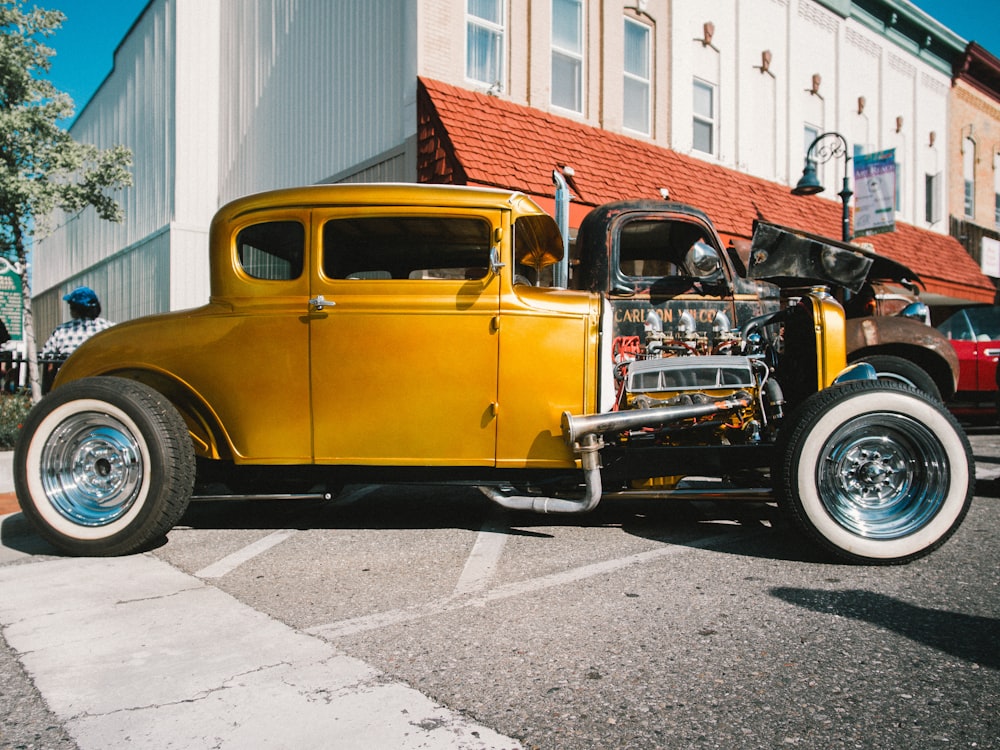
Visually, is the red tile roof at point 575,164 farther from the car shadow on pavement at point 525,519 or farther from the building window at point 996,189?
the building window at point 996,189

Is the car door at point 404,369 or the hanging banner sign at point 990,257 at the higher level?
the hanging banner sign at point 990,257

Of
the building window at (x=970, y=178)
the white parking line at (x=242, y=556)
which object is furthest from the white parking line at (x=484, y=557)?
A: the building window at (x=970, y=178)

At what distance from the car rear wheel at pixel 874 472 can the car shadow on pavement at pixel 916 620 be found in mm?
495

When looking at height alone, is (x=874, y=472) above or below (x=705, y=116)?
below

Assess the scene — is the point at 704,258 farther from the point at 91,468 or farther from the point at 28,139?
the point at 28,139

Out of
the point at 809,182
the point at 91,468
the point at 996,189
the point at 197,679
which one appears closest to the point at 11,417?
the point at 91,468

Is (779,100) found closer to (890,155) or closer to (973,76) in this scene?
(890,155)

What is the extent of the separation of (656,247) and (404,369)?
101 inches

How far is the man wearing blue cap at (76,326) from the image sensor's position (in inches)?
257

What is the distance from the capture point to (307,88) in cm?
1256

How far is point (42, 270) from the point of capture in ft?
97.0

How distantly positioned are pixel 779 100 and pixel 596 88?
18.2 ft

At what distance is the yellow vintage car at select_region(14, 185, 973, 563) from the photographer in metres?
3.65

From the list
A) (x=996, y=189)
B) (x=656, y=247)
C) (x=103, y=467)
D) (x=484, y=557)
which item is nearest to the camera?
(x=484, y=557)
